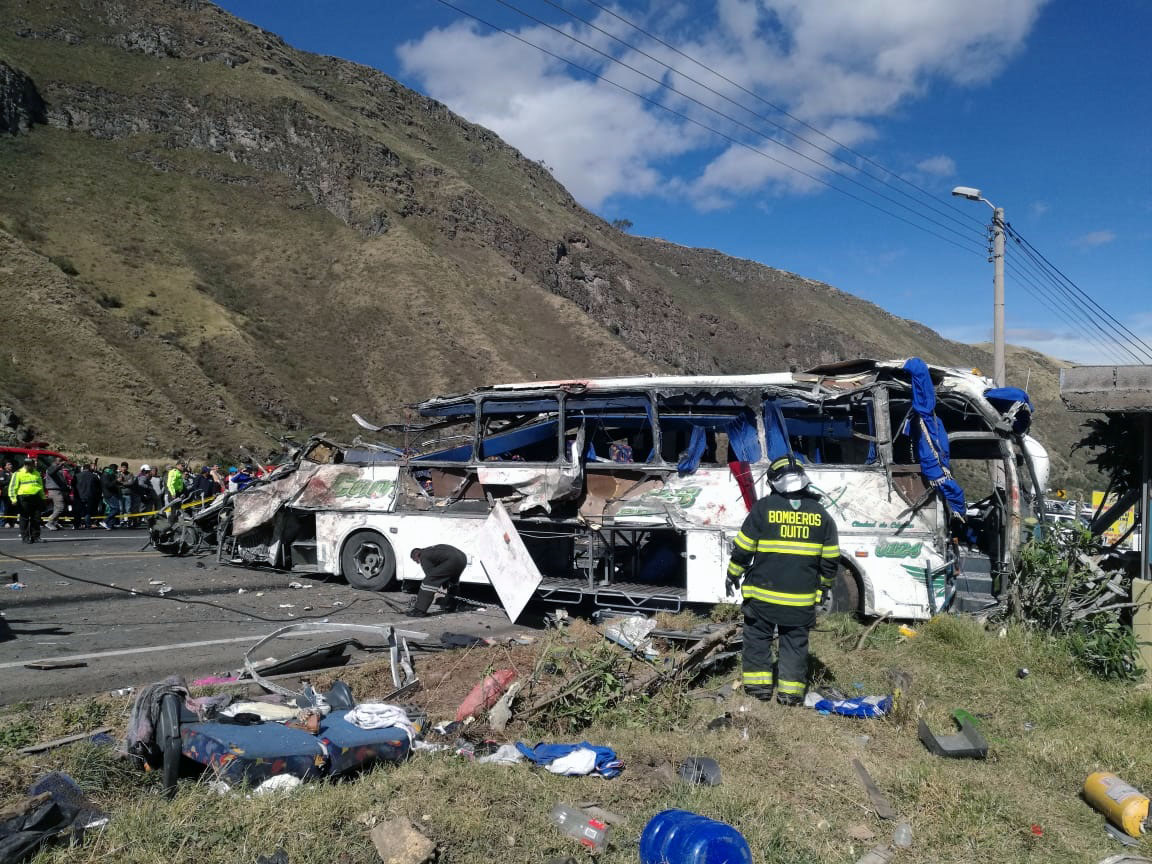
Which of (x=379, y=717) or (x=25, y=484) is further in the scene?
(x=25, y=484)

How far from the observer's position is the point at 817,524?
6105mm

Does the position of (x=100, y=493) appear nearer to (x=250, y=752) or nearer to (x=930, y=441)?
(x=250, y=752)

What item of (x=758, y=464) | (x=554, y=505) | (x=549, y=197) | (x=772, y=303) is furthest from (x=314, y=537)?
(x=772, y=303)

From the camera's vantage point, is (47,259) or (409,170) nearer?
(47,259)

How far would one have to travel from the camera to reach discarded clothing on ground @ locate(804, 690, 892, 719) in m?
5.79

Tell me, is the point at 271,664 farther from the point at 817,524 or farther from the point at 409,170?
the point at 409,170

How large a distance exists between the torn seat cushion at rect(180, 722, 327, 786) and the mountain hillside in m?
30.2

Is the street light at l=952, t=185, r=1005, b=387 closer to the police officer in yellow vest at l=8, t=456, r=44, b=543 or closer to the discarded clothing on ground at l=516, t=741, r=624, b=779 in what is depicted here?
the discarded clothing on ground at l=516, t=741, r=624, b=779

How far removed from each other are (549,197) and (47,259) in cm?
5195

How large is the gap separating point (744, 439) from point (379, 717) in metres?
4.99

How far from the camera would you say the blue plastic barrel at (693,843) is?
11.3 feet

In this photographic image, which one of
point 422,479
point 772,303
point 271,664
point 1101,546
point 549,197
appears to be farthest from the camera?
point 772,303

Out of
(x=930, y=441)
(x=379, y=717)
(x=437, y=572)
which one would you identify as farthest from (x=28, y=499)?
(x=930, y=441)

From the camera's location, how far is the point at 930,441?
798cm
